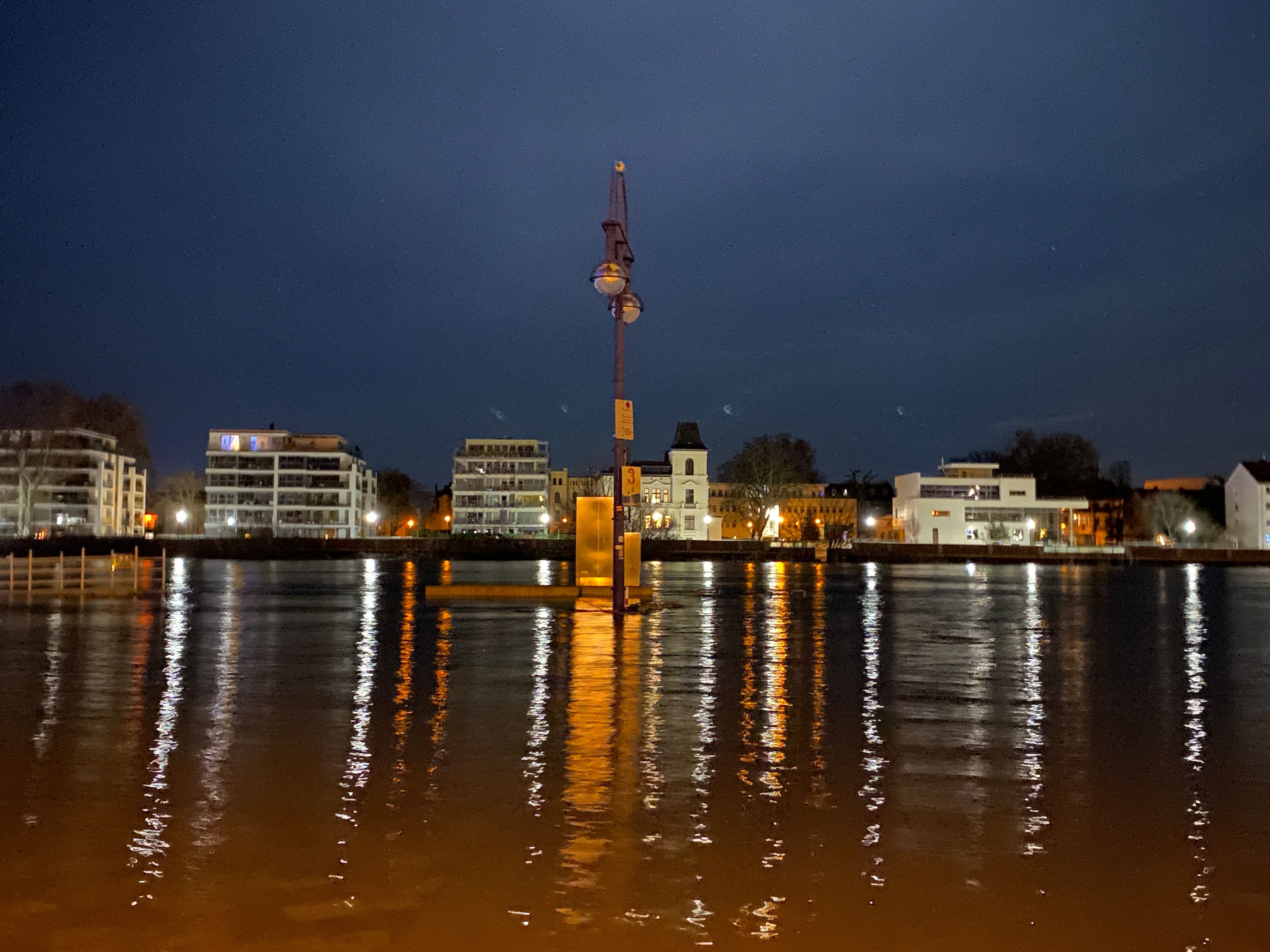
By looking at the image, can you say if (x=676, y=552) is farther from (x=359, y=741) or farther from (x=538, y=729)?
(x=359, y=741)

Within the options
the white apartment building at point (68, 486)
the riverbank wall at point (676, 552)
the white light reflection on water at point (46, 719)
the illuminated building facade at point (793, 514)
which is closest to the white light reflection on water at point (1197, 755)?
the white light reflection on water at point (46, 719)

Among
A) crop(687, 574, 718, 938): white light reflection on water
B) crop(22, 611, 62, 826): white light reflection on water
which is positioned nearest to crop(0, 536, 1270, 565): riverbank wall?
crop(22, 611, 62, 826): white light reflection on water

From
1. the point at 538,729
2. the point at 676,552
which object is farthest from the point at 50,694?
the point at 676,552

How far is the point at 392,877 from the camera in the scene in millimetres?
5855

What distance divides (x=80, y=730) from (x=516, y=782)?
4.76 m

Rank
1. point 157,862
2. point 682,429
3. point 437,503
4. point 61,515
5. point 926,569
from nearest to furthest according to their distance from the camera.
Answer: point 157,862 < point 926,569 < point 61,515 < point 682,429 < point 437,503

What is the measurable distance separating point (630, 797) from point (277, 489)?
416ft

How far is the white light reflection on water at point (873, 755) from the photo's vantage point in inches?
252

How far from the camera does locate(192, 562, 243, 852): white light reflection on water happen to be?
6836 mm

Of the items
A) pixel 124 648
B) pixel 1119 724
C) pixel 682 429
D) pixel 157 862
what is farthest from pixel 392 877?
pixel 682 429

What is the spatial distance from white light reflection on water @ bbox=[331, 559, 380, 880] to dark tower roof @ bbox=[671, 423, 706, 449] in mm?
105688

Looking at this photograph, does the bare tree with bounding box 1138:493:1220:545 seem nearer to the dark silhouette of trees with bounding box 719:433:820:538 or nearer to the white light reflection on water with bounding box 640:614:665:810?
the dark silhouette of trees with bounding box 719:433:820:538

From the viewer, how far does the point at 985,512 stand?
358ft

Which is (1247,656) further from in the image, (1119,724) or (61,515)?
(61,515)
